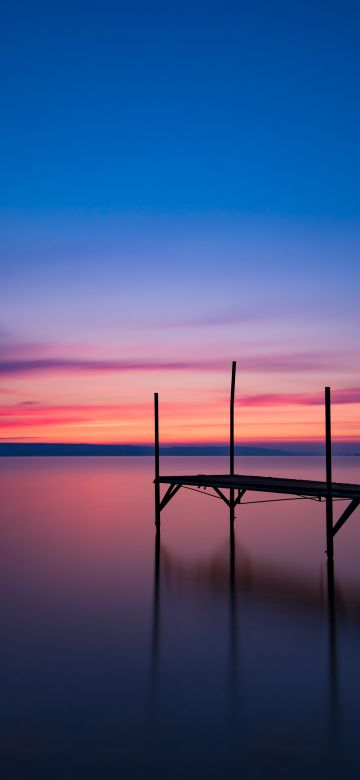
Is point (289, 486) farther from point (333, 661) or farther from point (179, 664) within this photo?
point (179, 664)

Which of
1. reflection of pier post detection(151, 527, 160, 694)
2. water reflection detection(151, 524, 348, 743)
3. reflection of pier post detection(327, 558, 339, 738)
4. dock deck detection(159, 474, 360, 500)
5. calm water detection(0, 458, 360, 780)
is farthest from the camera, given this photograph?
dock deck detection(159, 474, 360, 500)

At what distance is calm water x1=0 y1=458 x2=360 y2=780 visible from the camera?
698 centimetres

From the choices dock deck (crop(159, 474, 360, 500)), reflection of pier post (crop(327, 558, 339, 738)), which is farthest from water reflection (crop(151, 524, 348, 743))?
dock deck (crop(159, 474, 360, 500))

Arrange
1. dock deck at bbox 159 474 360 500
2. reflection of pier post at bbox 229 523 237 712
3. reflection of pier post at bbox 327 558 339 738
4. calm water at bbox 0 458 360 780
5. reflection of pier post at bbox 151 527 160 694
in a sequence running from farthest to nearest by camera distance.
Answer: dock deck at bbox 159 474 360 500 → reflection of pier post at bbox 151 527 160 694 → reflection of pier post at bbox 229 523 237 712 → reflection of pier post at bbox 327 558 339 738 → calm water at bbox 0 458 360 780

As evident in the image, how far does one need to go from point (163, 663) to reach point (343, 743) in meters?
3.69

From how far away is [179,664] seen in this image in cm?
1016

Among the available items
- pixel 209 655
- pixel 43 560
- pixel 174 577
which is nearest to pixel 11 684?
pixel 209 655

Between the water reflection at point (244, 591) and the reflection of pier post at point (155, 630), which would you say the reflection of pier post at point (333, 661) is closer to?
the water reflection at point (244, 591)

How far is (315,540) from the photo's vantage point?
25.5m

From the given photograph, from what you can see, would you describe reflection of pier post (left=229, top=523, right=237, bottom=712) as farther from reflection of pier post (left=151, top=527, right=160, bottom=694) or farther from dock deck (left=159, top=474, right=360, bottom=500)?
dock deck (left=159, top=474, right=360, bottom=500)

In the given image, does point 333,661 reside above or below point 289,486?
below

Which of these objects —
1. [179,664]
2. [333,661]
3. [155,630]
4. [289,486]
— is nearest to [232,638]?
[155,630]

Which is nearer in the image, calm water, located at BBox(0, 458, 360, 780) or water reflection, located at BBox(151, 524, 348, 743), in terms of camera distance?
calm water, located at BBox(0, 458, 360, 780)

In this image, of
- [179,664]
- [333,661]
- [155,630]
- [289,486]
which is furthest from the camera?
[289,486]
